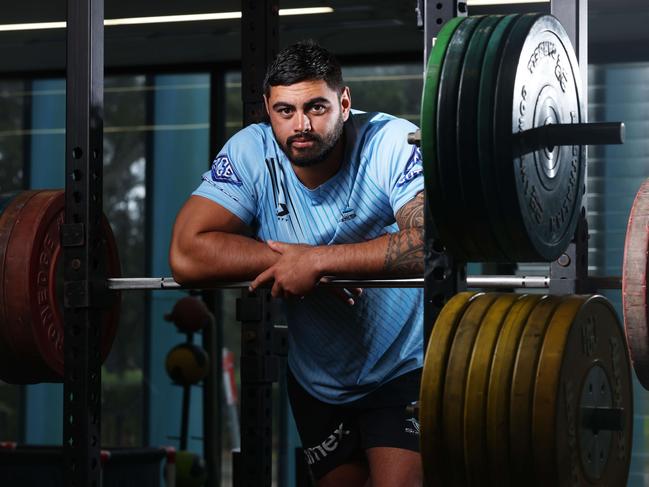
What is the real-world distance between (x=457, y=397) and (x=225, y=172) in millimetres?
923

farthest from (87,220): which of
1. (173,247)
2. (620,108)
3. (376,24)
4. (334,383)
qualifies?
(620,108)

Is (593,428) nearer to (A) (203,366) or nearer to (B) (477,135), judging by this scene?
(B) (477,135)

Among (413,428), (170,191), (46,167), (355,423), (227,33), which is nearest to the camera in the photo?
(413,428)

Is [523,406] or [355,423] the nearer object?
[523,406]

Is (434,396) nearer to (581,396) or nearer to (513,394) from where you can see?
(513,394)

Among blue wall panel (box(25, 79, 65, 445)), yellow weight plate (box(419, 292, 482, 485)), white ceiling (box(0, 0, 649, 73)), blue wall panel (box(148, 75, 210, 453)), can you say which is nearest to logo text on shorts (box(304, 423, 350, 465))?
yellow weight plate (box(419, 292, 482, 485))

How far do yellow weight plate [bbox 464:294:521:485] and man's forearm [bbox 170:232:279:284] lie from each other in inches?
24.7

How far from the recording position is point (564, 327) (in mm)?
2180

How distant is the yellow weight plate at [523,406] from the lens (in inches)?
84.4

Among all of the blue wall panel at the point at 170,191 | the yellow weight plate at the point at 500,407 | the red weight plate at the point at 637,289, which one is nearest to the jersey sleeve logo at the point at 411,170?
the red weight plate at the point at 637,289

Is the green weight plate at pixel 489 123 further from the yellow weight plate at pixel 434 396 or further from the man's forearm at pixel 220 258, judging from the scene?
the man's forearm at pixel 220 258

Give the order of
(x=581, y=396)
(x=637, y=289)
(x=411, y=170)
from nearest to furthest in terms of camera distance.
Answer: (x=581, y=396) < (x=637, y=289) < (x=411, y=170)

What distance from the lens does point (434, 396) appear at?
7.27ft

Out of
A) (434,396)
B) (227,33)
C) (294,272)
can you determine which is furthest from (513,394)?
(227,33)
